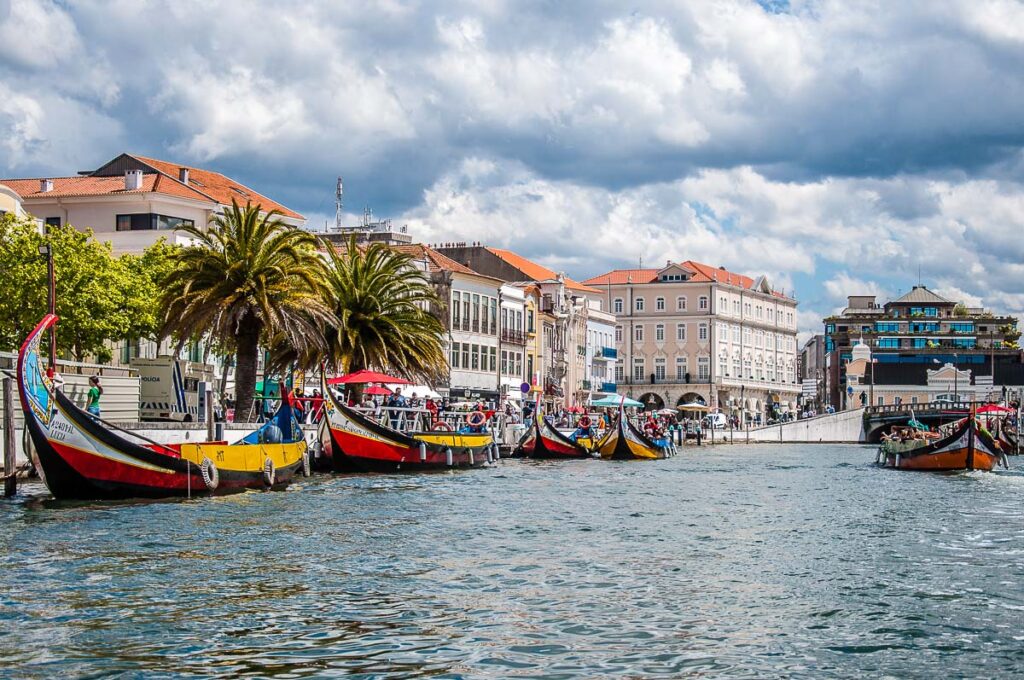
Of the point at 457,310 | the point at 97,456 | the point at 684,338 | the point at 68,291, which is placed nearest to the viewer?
the point at 97,456

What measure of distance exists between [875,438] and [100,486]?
100054 mm

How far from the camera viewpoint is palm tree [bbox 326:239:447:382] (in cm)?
5359

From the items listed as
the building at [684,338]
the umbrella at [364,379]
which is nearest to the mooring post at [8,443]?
the umbrella at [364,379]

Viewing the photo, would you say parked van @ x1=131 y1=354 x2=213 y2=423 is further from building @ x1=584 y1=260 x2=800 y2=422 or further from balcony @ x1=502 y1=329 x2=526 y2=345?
Result: building @ x1=584 y1=260 x2=800 y2=422

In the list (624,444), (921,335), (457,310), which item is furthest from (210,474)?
(921,335)

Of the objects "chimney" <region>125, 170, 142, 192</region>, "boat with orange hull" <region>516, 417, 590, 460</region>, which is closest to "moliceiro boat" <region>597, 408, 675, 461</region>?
"boat with orange hull" <region>516, 417, 590, 460</region>

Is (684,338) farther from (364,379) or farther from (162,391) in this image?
(162,391)

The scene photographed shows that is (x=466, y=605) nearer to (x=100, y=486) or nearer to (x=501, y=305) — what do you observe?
(x=100, y=486)

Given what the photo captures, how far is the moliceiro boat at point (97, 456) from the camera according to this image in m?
27.9

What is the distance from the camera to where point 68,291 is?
4919cm

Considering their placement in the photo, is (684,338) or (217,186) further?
(684,338)

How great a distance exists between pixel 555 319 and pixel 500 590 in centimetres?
9004

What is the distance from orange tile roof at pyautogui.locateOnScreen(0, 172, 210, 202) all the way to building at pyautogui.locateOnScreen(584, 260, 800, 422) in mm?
80436

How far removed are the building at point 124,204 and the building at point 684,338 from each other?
80.5 m
